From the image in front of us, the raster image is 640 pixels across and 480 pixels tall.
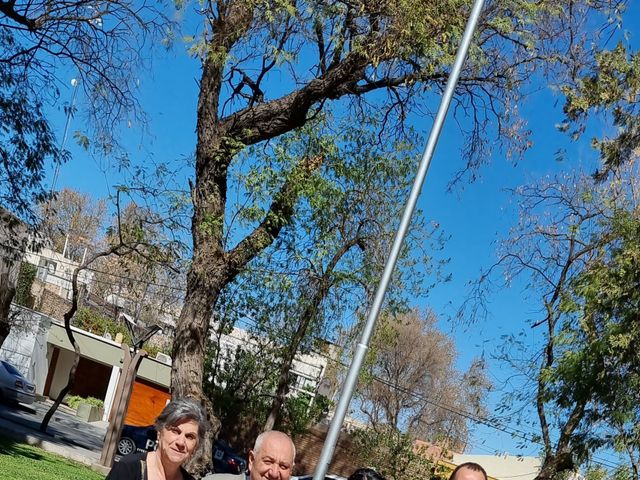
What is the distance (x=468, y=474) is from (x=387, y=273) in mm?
2601

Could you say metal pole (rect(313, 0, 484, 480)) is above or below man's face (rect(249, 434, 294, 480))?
above

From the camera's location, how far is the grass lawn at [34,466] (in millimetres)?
13836

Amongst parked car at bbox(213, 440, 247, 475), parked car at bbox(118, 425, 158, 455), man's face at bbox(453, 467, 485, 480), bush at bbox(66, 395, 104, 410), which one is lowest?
bush at bbox(66, 395, 104, 410)

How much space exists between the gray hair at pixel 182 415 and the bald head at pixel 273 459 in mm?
330

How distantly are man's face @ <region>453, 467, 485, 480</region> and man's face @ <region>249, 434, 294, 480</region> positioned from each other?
817 mm

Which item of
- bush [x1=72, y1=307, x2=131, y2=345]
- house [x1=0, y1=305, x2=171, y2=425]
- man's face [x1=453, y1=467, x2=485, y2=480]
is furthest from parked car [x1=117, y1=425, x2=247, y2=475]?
bush [x1=72, y1=307, x2=131, y2=345]

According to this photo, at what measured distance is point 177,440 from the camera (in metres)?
3.83

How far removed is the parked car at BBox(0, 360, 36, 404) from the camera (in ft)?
99.7

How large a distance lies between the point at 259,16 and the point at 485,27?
328 cm

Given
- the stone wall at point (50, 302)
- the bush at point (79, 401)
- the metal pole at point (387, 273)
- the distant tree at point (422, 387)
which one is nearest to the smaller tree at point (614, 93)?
the metal pole at point (387, 273)

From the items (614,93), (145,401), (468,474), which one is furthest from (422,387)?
(468,474)

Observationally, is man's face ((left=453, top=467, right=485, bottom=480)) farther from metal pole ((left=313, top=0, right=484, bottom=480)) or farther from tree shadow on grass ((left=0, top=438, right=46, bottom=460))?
tree shadow on grass ((left=0, top=438, right=46, bottom=460))

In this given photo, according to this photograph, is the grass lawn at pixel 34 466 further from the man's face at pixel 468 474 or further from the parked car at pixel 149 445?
the man's face at pixel 468 474

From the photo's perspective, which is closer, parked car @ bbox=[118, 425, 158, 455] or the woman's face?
the woman's face
